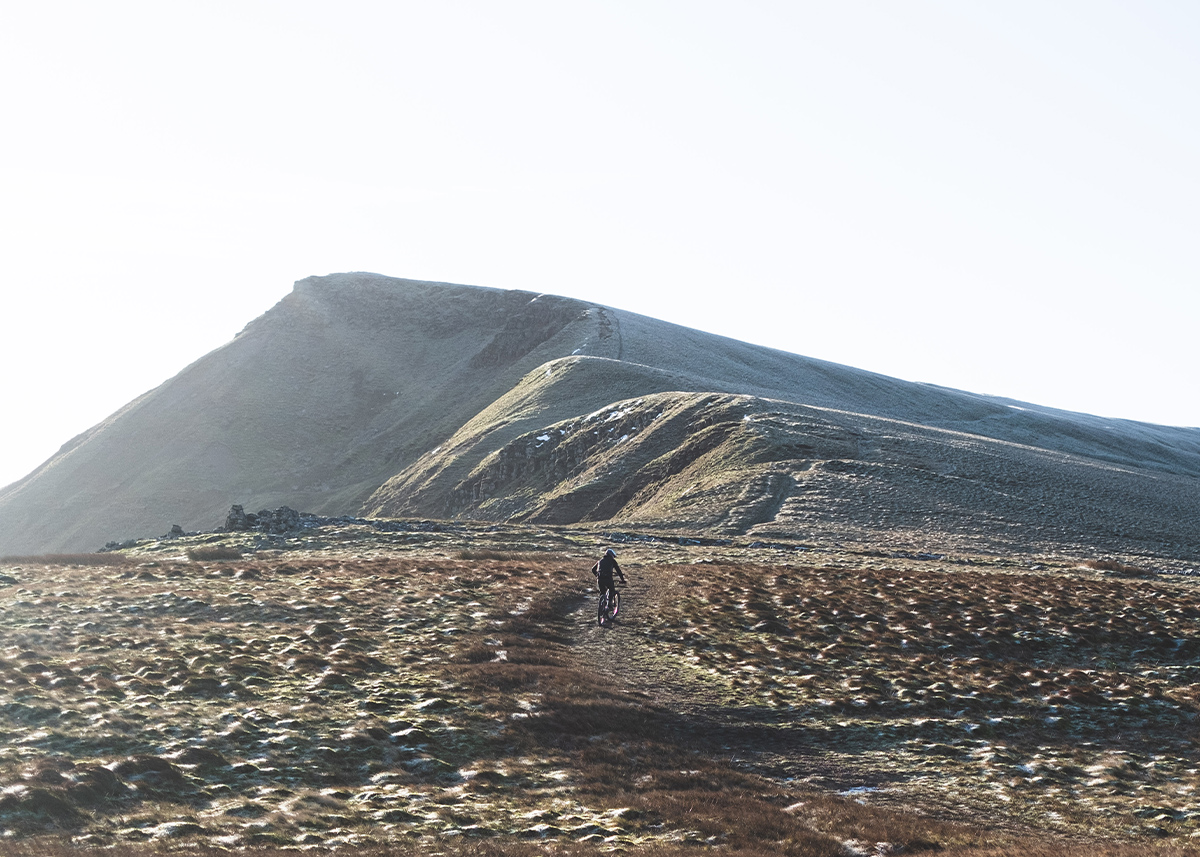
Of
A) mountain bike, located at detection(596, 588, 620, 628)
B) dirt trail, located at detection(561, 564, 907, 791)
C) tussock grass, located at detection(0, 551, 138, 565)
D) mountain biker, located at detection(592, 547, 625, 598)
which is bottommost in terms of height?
dirt trail, located at detection(561, 564, 907, 791)

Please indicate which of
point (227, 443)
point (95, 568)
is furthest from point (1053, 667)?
point (227, 443)

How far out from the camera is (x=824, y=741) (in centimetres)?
1806

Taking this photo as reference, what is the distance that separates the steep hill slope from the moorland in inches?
1041

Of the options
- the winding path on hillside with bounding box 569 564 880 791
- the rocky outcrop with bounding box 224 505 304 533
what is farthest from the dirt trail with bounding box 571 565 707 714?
the rocky outcrop with bounding box 224 505 304 533

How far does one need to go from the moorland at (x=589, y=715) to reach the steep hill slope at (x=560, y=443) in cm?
2643

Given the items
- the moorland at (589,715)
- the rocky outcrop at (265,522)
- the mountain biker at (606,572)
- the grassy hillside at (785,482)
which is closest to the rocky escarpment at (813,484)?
the grassy hillside at (785,482)

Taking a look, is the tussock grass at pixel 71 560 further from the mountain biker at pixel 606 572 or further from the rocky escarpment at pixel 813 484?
the rocky escarpment at pixel 813 484

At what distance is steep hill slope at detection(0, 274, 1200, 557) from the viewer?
63844mm

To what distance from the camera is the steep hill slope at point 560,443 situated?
63.8 m

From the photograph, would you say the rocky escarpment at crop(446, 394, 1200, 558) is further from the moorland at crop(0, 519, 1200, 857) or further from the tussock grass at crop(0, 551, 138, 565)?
the tussock grass at crop(0, 551, 138, 565)

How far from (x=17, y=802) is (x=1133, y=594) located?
34205 millimetres

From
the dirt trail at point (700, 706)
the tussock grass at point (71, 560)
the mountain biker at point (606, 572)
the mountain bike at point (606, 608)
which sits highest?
the mountain biker at point (606, 572)

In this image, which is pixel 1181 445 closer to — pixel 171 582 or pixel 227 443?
pixel 227 443

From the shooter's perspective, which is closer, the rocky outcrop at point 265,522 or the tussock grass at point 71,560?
the tussock grass at point 71,560
